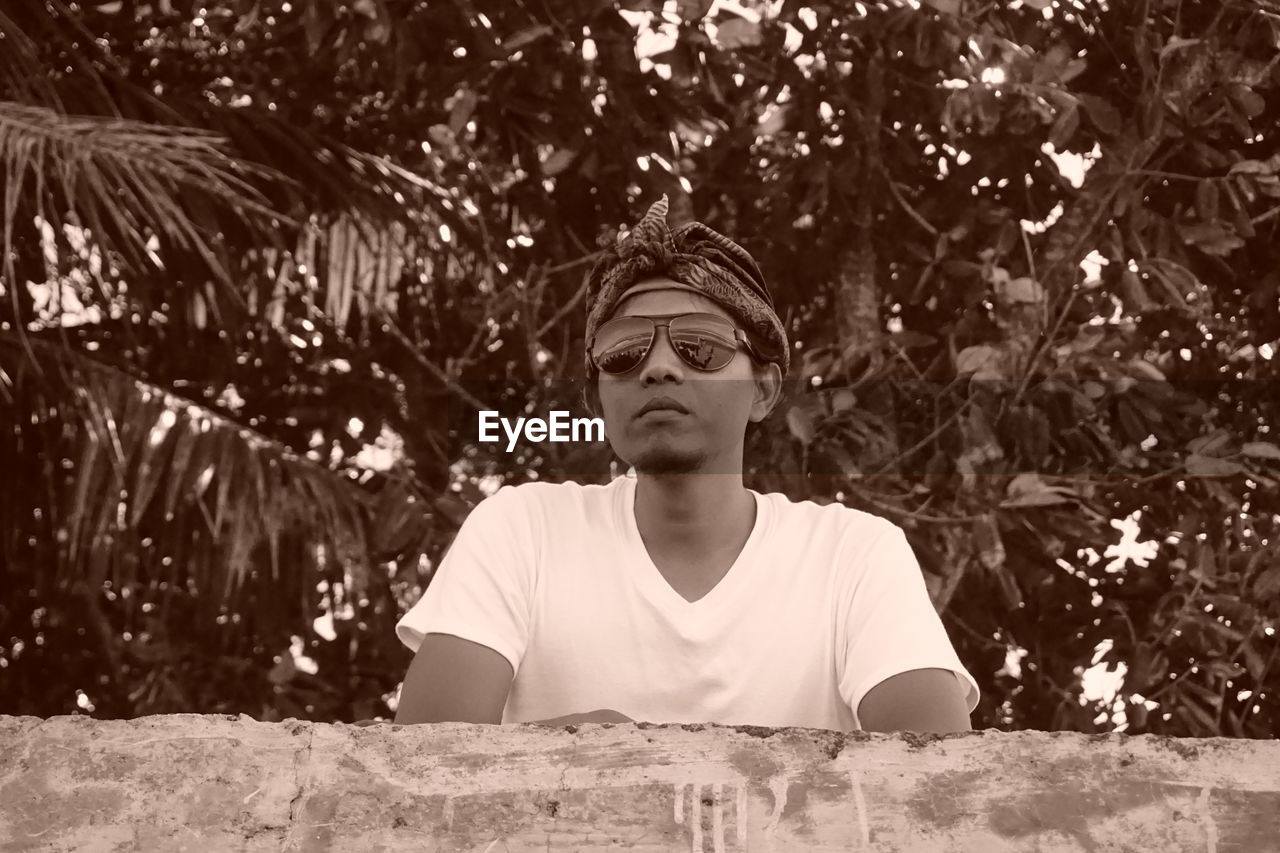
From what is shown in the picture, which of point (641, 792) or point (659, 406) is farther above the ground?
point (659, 406)

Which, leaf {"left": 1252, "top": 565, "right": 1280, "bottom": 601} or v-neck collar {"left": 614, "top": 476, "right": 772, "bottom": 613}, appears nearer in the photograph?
v-neck collar {"left": 614, "top": 476, "right": 772, "bottom": 613}

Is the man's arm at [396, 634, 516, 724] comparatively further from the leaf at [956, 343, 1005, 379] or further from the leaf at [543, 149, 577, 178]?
the leaf at [543, 149, 577, 178]

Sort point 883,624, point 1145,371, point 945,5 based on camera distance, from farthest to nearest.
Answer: point 1145,371, point 945,5, point 883,624

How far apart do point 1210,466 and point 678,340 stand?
2355 mm

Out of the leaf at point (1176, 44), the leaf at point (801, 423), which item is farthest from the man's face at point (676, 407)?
the leaf at point (1176, 44)

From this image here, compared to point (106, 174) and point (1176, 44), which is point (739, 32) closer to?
point (1176, 44)

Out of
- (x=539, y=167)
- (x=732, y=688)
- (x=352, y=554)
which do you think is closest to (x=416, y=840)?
(x=732, y=688)

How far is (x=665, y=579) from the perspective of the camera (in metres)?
2.84

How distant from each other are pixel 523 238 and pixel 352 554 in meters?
1.15

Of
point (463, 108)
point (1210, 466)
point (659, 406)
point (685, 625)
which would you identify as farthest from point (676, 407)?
point (1210, 466)

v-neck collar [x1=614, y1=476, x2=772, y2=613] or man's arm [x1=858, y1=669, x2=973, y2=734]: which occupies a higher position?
v-neck collar [x1=614, y1=476, x2=772, y2=613]

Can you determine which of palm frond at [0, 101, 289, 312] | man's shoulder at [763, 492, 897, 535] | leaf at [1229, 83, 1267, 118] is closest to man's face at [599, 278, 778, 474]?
man's shoulder at [763, 492, 897, 535]

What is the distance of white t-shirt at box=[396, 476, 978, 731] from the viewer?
8.81 feet

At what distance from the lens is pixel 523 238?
5.52 m
